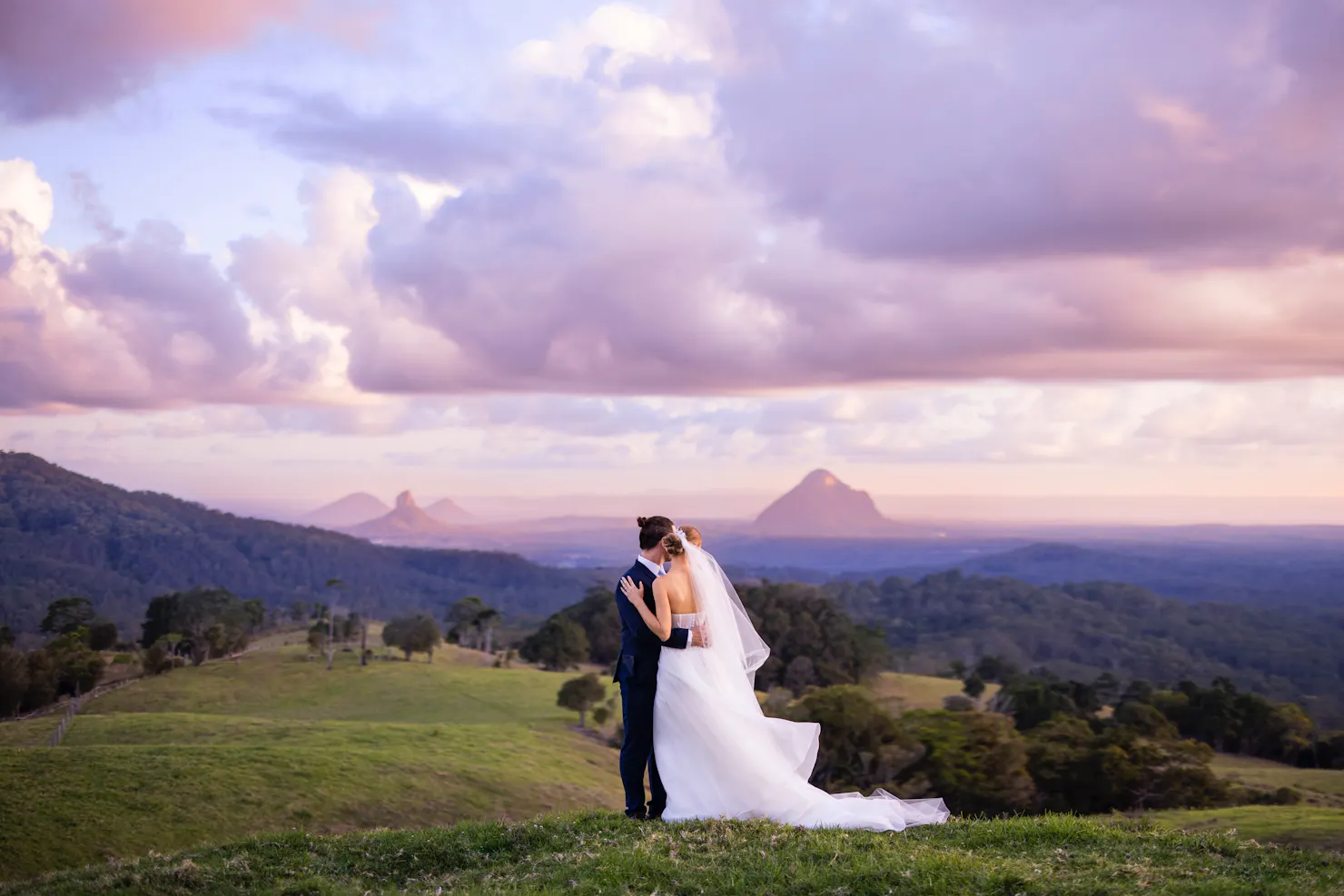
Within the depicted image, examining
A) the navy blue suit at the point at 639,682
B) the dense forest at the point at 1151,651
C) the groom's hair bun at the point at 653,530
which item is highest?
the groom's hair bun at the point at 653,530

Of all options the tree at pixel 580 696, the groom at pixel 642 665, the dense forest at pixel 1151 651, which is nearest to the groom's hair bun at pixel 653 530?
the groom at pixel 642 665

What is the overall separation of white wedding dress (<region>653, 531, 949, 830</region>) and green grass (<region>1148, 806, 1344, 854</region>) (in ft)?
65.1

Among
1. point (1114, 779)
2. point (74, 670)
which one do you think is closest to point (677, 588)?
point (1114, 779)

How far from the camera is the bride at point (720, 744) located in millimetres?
11141

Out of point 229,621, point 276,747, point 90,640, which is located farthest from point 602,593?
point 276,747

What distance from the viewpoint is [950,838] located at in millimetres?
10086

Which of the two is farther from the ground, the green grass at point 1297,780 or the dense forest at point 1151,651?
the green grass at point 1297,780

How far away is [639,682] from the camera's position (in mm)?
11781

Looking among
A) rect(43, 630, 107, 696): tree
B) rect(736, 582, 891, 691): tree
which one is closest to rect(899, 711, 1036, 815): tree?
rect(736, 582, 891, 691): tree

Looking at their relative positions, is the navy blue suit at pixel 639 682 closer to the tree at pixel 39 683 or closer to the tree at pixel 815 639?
the tree at pixel 39 683

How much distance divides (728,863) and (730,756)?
2.38 metres

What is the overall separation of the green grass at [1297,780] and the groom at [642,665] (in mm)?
55219

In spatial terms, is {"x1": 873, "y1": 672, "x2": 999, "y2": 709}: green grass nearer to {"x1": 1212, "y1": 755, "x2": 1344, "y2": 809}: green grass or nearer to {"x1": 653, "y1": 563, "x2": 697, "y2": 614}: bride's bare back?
{"x1": 1212, "y1": 755, "x2": 1344, "y2": 809}: green grass

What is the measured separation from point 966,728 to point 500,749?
23546 mm
